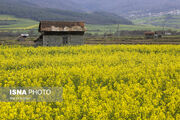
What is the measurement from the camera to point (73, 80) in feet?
40.8

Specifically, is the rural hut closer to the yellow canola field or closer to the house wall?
the house wall

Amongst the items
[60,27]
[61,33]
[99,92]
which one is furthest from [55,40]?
[99,92]

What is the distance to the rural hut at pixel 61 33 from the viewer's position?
3025cm

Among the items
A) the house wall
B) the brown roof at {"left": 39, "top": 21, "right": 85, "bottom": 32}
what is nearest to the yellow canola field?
the house wall

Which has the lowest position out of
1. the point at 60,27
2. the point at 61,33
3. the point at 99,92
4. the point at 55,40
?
the point at 99,92

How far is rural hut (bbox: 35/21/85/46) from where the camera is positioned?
30.2 meters

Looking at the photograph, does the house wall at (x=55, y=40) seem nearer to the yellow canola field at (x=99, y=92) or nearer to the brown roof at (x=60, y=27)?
the brown roof at (x=60, y=27)

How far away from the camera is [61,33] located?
101ft

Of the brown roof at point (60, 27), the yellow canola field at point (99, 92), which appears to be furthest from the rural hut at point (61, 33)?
the yellow canola field at point (99, 92)

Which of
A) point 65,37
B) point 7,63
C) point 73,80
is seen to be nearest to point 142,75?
point 73,80

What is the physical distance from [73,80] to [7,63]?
643 centimetres

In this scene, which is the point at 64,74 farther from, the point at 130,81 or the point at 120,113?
the point at 120,113

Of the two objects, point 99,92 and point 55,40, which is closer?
point 99,92

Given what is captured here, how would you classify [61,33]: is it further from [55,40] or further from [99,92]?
[99,92]
